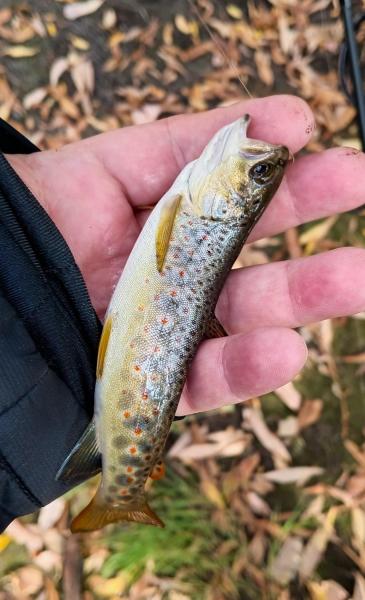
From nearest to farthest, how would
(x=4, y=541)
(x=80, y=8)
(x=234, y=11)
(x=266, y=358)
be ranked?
(x=266, y=358) < (x=4, y=541) < (x=80, y=8) < (x=234, y=11)

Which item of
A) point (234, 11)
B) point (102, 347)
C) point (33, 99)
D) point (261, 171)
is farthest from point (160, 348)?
point (234, 11)

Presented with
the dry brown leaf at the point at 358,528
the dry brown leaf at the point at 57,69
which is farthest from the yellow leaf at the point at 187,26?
the dry brown leaf at the point at 358,528

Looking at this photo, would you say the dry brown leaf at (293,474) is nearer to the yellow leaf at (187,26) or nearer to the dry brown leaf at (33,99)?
the dry brown leaf at (33,99)

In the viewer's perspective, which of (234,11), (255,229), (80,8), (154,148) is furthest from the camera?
(234,11)

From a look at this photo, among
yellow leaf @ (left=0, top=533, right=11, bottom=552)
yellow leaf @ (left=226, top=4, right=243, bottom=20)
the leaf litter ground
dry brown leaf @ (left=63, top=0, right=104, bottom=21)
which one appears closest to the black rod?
the leaf litter ground

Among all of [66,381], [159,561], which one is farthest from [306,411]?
[66,381]

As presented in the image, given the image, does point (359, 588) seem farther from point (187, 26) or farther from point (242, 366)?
point (187, 26)
